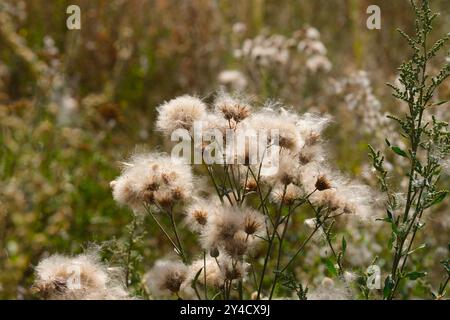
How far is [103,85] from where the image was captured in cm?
484

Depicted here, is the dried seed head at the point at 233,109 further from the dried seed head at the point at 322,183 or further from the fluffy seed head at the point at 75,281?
the fluffy seed head at the point at 75,281

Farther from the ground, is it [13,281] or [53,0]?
[53,0]

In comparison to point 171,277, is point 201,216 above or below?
above

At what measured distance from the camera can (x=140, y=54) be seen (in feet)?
17.0

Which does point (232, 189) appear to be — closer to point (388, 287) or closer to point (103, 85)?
point (388, 287)

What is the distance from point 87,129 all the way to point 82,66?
0.85 m

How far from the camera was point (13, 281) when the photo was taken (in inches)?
104

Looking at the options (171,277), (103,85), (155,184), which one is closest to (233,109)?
(155,184)

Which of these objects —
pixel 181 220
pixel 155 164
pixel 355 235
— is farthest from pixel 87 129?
pixel 155 164

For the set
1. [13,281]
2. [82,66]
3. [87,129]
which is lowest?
[13,281]

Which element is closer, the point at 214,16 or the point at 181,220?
the point at 181,220
